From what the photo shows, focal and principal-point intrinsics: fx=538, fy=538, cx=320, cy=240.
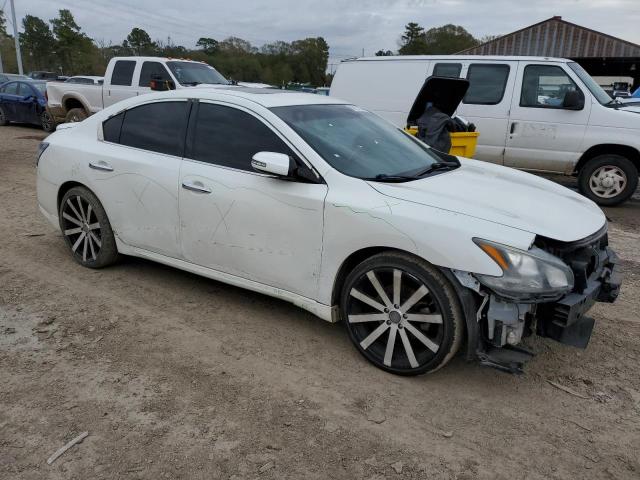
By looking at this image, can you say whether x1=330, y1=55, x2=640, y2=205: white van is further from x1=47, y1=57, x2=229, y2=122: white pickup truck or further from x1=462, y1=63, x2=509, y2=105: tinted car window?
x1=47, y1=57, x2=229, y2=122: white pickup truck

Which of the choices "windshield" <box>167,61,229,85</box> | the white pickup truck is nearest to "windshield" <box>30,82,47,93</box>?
the white pickup truck

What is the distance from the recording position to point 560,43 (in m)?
33.5

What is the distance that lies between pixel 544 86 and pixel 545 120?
516 mm

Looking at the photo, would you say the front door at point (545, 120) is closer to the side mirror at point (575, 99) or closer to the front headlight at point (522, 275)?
the side mirror at point (575, 99)

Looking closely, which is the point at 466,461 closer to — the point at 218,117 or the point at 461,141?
the point at 218,117

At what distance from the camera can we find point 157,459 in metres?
2.57

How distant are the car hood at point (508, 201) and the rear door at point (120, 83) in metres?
9.96

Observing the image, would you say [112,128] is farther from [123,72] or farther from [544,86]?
[123,72]

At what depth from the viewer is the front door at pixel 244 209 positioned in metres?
3.49

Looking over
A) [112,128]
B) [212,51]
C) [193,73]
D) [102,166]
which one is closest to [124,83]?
[193,73]

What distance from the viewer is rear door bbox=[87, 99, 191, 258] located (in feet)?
13.6

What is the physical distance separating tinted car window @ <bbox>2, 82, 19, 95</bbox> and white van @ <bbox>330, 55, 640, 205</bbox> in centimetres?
1252

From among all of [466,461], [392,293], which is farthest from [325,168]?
[466,461]

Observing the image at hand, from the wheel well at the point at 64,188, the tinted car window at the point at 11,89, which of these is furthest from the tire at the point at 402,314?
the tinted car window at the point at 11,89
